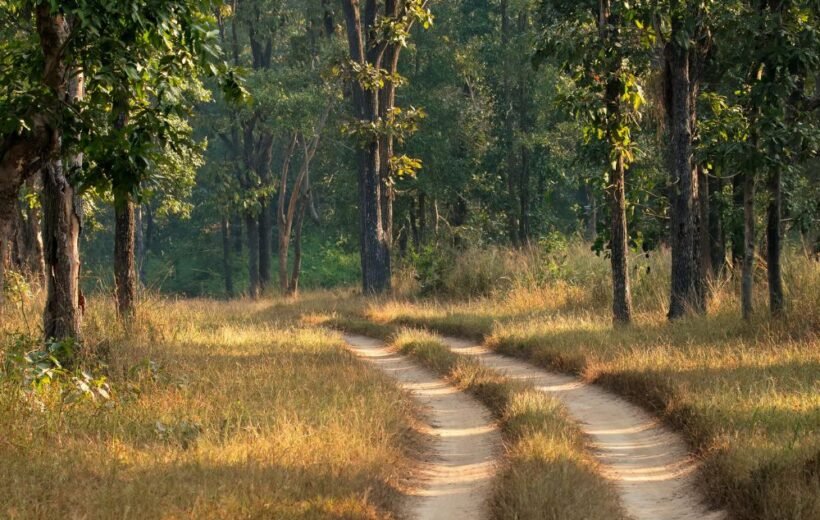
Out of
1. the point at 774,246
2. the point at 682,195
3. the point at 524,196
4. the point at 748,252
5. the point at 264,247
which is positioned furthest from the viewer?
the point at 264,247

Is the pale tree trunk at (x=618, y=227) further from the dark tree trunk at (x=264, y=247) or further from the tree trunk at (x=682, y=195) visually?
the dark tree trunk at (x=264, y=247)

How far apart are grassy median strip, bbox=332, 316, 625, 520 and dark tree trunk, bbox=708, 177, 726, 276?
31.7 feet

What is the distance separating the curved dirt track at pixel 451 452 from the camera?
7.75 m

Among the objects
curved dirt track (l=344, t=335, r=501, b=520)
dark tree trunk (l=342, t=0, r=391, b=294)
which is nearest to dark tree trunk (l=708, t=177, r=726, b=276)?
curved dirt track (l=344, t=335, r=501, b=520)

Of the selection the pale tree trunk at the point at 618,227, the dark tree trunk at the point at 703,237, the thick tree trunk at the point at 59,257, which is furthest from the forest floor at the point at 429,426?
the dark tree trunk at the point at 703,237

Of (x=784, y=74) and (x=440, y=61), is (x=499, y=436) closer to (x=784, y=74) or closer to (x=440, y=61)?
(x=784, y=74)

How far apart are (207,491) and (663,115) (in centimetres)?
1516

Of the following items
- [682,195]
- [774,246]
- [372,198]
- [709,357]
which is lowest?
[709,357]

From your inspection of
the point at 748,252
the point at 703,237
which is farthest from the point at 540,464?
the point at 703,237

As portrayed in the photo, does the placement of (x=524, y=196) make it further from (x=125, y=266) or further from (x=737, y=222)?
(x=125, y=266)

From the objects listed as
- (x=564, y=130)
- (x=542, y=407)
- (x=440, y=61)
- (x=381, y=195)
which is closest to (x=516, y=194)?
(x=564, y=130)

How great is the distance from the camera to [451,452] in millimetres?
9711

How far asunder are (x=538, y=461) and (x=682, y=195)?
9.58m

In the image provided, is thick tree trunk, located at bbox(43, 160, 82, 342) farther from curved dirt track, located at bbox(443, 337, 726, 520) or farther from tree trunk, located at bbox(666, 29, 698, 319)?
tree trunk, located at bbox(666, 29, 698, 319)
